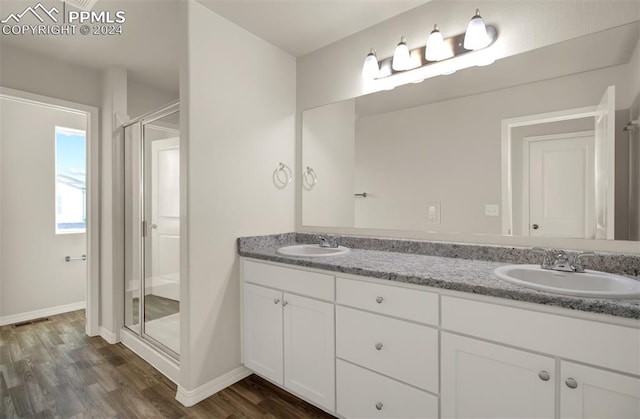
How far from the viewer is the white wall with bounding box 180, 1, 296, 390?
1796 millimetres

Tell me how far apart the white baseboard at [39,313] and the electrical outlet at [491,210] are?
13.4 feet

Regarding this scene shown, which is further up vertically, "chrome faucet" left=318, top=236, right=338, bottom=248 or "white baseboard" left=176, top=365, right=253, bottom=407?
"chrome faucet" left=318, top=236, right=338, bottom=248

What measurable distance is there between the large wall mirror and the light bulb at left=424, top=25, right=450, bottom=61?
0.41 ft

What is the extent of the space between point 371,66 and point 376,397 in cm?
186

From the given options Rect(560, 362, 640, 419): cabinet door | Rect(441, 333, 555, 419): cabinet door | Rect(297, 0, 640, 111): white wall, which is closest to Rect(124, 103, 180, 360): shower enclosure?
Rect(297, 0, 640, 111): white wall

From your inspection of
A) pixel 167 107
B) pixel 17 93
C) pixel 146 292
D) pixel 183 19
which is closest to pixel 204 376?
pixel 146 292

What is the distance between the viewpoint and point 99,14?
1.98 m

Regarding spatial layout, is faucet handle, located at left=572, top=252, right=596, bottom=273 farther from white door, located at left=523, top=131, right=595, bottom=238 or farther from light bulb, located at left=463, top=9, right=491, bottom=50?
light bulb, located at left=463, top=9, right=491, bottom=50

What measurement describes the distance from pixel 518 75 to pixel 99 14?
2506 millimetres

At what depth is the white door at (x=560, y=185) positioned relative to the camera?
1.43m

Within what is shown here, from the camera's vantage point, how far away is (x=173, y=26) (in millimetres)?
2145

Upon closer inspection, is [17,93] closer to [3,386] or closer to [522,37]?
[3,386]

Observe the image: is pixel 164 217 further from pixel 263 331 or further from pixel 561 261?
pixel 561 261
